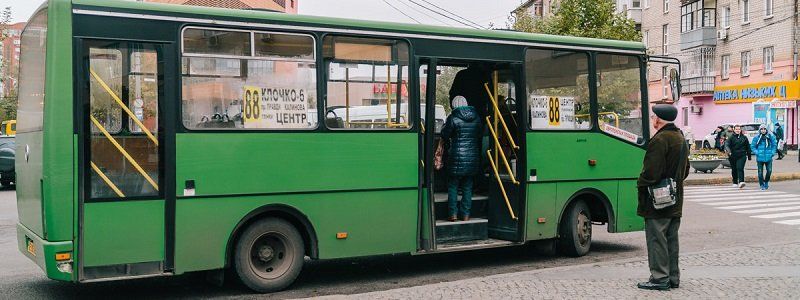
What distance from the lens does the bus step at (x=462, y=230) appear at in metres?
9.98

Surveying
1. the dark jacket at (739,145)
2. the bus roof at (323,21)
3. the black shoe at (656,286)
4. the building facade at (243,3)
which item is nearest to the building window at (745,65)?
the building facade at (243,3)

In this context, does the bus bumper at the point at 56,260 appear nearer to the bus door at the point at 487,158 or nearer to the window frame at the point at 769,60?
the bus door at the point at 487,158

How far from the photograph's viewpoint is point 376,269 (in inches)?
411

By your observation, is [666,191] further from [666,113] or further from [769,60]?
[769,60]

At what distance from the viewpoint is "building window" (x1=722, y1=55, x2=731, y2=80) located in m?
51.8

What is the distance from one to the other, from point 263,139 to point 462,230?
2.95 meters

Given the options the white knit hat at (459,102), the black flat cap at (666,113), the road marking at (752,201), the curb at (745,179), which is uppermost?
the white knit hat at (459,102)

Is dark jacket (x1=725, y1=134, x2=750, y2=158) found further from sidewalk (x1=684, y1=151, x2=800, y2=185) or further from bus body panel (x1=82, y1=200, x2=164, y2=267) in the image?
bus body panel (x1=82, y1=200, x2=164, y2=267)

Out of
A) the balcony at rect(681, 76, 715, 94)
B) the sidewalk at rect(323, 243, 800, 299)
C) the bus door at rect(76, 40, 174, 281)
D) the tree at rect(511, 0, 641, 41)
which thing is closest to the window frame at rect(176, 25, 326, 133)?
the bus door at rect(76, 40, 174, 281)

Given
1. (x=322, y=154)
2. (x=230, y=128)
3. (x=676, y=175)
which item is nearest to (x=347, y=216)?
(x=322, y=154)

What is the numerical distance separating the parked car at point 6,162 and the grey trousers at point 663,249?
21641 mm

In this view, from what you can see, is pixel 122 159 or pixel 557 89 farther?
pixel 557 89

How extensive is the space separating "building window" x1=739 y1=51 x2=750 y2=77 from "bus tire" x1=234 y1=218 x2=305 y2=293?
46305 millimetres

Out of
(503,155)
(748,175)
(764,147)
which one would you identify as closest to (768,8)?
(748,175)
